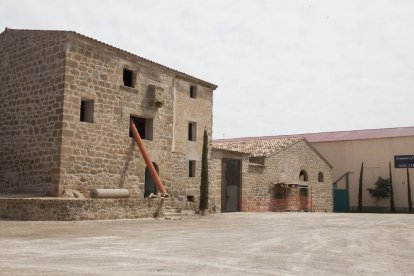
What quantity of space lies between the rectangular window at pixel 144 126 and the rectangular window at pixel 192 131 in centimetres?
293

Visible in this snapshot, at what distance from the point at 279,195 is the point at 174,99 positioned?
11254 millimetres

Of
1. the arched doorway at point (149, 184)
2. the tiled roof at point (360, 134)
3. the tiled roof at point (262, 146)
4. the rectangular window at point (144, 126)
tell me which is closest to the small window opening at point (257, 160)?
the tiled roof at point (262, 146)

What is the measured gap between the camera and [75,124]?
16.5 meters

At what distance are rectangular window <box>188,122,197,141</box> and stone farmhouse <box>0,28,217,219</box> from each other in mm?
2082

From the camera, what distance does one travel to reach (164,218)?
17.4 meters

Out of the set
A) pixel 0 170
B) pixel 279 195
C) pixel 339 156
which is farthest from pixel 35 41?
pixel 339 156

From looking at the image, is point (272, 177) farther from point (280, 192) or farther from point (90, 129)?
point (90, 129)

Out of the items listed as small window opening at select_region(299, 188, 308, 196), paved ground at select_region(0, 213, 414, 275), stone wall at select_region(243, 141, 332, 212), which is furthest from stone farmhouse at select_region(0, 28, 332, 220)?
small window opening at select_region(299, 188, 308, 196)

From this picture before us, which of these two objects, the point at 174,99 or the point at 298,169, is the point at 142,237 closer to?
the point at 174,99

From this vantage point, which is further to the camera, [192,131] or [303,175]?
[303,175]

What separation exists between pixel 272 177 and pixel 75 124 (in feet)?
50.3

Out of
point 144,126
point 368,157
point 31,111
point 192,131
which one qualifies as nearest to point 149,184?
point 144,126

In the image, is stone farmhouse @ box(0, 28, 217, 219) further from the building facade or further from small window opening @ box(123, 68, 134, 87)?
the building facade

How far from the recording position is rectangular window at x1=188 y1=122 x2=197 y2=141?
2259 centimetres
